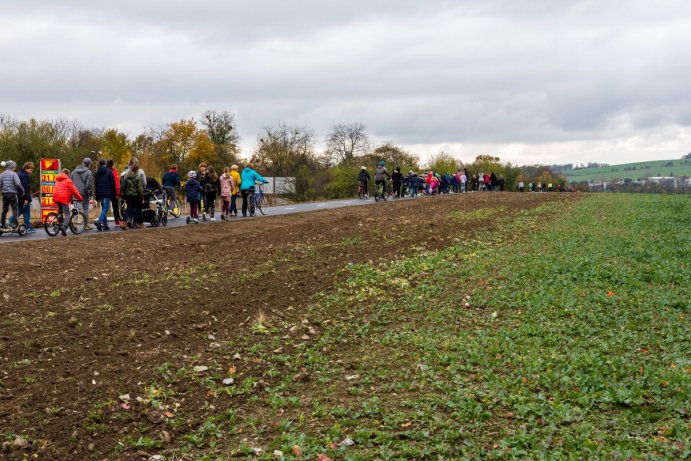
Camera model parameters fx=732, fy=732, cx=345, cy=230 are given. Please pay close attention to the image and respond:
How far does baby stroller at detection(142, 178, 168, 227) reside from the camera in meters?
24.8

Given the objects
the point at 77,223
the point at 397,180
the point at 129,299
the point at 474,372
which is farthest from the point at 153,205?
the point at 397,180

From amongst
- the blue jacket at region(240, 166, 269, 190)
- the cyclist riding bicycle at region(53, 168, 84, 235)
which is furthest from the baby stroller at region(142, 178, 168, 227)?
the blue jacket at region(240, 166, 269, 190)

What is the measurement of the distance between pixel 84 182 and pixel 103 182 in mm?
654

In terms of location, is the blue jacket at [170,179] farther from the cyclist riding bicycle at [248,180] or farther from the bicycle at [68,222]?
the bicycle at [68,222]

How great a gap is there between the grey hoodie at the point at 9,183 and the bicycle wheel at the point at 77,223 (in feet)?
5.71

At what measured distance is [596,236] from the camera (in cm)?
2152

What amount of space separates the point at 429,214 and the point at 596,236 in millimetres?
10468

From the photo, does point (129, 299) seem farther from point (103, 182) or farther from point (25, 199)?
point (25, 199)

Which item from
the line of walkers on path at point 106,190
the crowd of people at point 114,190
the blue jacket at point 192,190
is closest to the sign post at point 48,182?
the crowd of people at point 114,190

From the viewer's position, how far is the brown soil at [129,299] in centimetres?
808

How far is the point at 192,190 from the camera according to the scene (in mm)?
25734

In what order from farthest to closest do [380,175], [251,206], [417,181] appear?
[417,181] → [380,175] → [251,206]

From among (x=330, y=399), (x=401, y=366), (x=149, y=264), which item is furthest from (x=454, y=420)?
(x=149, y=264)

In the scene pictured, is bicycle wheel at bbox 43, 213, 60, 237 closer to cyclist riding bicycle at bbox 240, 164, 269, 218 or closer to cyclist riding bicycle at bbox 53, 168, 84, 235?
cyclist riding bicycle at bbox 53, 168, 84, 235
